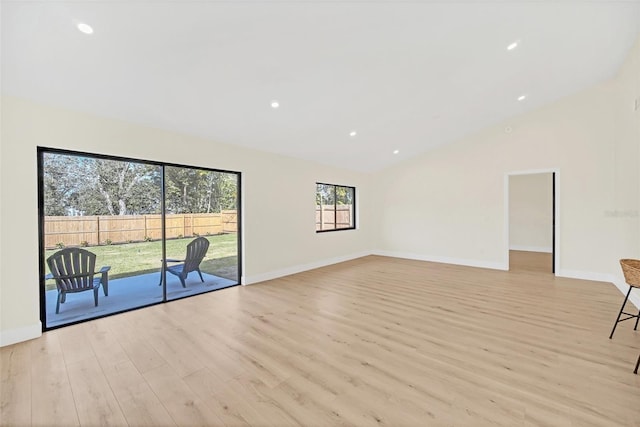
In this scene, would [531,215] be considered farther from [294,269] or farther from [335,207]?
[294,269]

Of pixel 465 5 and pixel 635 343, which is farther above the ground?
pixel 465 5

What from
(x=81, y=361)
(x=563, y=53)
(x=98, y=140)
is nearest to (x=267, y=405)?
(x=81, y=361)

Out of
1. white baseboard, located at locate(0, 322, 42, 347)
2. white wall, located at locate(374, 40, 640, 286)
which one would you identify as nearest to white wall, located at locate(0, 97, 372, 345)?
white baseboard, located at locate(0, 322, 42, 347)

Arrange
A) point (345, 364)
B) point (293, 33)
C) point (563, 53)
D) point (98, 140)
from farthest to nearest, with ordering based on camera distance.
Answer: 1. point (563, 53)
2. point (98, 140)
3. point (293, 33)
4. point (345, 364)

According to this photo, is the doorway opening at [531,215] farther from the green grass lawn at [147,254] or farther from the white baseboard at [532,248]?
the green grass lawn at [147,254]

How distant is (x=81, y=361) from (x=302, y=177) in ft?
14.5

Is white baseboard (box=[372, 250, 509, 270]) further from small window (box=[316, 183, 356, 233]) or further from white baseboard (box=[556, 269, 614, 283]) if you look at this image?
small window (box=[316, 183, 356, 233])

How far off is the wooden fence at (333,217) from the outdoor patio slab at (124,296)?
264 cm

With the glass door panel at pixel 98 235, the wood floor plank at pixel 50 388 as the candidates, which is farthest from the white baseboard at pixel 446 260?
the wood floor plank at pixel 50 388

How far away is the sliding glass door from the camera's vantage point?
9.85ft

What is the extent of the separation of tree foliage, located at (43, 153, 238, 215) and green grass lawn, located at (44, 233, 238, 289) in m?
0.46

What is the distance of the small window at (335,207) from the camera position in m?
6.46

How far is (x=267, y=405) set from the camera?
179cm

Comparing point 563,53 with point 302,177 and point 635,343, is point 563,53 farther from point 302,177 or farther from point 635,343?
point 302,177
